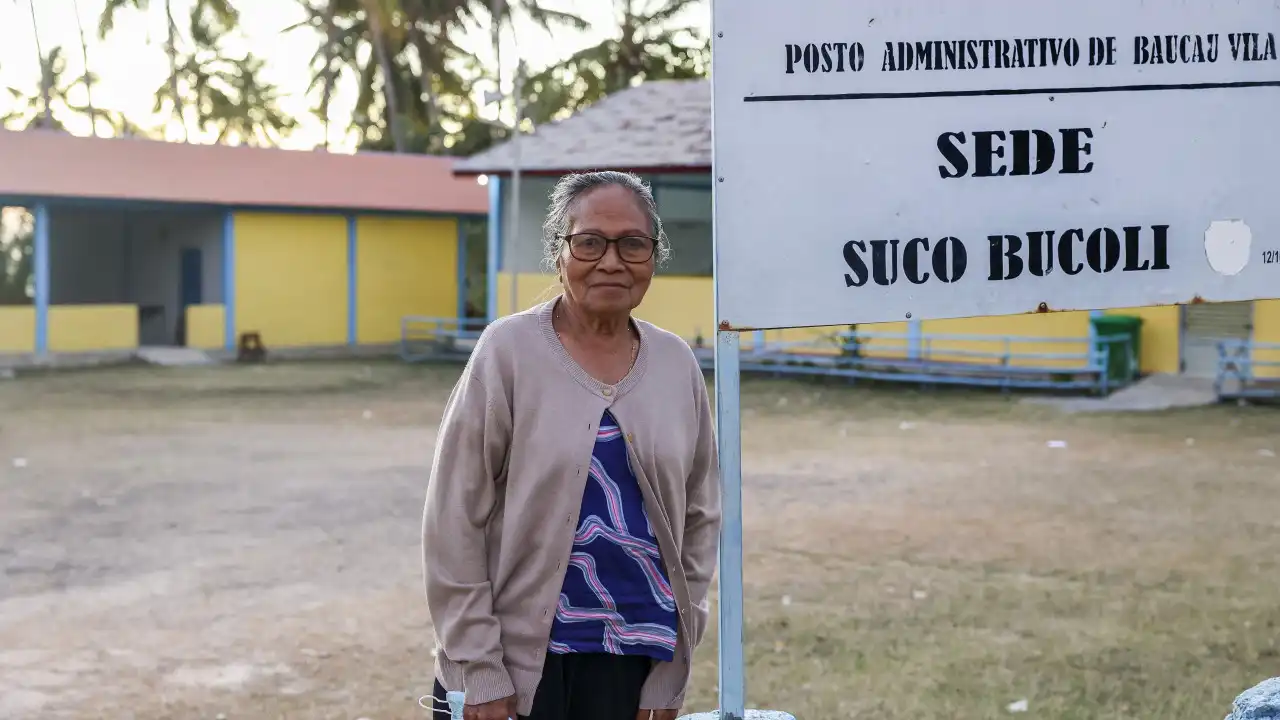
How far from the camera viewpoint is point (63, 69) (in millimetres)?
46969

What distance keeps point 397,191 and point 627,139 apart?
5.75 meters

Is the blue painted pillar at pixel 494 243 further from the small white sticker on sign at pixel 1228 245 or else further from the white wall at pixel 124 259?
the small white sticker on sign at pixel 1228 245

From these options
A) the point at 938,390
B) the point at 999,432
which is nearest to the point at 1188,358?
the point at 938,390

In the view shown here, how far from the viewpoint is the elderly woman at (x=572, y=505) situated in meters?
2.65

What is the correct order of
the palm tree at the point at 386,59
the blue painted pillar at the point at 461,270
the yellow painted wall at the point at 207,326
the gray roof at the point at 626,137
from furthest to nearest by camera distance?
the palm tree at the point at 386,59, the blue painted pillar at the point at 461,270, the yellow painted wall at the point at 207,326, the gray roof at the point at 626,137

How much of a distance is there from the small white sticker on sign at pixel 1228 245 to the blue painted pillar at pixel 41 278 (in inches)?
916

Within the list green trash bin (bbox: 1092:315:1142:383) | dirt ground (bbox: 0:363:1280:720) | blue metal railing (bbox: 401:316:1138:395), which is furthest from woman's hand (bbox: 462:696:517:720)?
green trash bin (bbox: 1092:315:1142:383)

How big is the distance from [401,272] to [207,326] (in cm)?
407

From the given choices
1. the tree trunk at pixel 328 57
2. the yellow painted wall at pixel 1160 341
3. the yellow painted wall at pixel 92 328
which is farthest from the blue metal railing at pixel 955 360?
the tree trunk at pixel 328 57

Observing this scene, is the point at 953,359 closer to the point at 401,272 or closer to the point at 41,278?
the point at 401,272

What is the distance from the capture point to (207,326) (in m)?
25.9

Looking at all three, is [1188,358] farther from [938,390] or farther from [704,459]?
[704,459]

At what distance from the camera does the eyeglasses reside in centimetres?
277

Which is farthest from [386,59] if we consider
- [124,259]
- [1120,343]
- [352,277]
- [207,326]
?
[1120,343]
